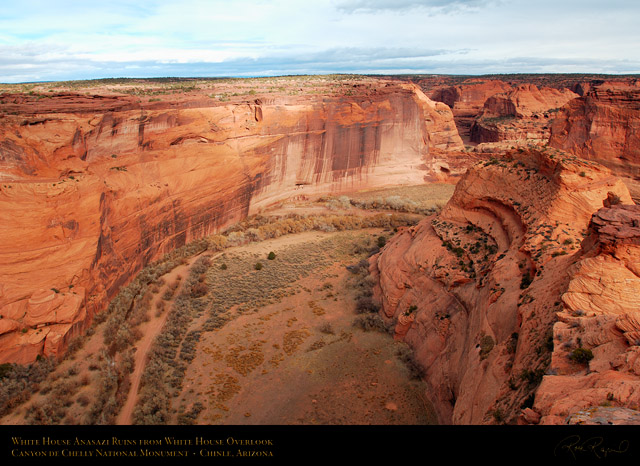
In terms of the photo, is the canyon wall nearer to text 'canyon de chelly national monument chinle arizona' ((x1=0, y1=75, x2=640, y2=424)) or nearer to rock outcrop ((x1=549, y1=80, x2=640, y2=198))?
text 'canyon de chelly national monument chinle arizona' ((x1=0, y1=75, x2=640, y2=424))

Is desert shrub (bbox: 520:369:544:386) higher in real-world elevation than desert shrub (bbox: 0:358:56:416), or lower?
higher

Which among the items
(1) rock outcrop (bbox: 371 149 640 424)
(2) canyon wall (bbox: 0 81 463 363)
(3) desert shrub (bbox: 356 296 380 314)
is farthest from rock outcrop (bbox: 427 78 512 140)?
(3) desert shrub (bbox: 356 296 380 314)

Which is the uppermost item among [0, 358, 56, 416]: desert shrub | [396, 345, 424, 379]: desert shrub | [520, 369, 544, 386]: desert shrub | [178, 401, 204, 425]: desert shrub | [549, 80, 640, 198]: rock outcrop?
[549, 80, 640, 198]: rock outcrop

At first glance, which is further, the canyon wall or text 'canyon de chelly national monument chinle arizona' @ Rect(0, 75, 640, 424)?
the canyon wall

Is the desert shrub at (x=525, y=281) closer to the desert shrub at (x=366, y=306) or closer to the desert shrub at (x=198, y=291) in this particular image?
the desert shrub at (x=366, y=306)

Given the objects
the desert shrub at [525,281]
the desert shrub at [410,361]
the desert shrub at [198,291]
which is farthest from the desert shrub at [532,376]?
the desert shrub at [198,291]
